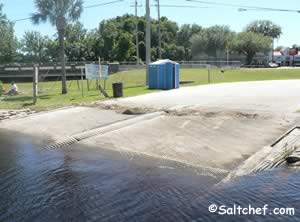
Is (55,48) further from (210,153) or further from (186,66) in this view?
(210,153)

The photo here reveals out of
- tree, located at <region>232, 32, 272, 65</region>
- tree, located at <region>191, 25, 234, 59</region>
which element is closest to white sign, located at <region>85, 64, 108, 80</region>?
tree, located at <region>232, 32, 272, 65</region>

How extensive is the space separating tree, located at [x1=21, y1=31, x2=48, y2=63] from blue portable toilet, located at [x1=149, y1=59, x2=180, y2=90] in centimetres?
8674

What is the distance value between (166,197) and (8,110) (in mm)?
14125

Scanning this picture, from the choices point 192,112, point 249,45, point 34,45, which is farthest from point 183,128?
point 34,45

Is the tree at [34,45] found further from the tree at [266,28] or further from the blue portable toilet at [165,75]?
the blue portable toilet at [165,75]

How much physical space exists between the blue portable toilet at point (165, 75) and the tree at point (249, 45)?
220 ft

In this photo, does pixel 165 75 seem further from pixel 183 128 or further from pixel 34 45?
pixel 34 45

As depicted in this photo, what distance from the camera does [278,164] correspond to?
A: 10.2m

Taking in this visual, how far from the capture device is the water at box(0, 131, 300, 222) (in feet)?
24.3

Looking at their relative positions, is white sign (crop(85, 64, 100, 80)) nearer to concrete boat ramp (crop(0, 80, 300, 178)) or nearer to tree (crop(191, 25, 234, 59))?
concrete boat ramp (crop(0, 80, 300, 178))

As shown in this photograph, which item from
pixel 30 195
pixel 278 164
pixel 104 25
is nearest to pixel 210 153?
pixel 278 164

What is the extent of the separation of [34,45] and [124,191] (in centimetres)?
10835

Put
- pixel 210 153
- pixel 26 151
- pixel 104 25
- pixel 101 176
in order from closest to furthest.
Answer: pixel 101 176 < pixel 210 153 < pixel 26 151 < pixel 104 25

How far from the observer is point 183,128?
47.6 feet
